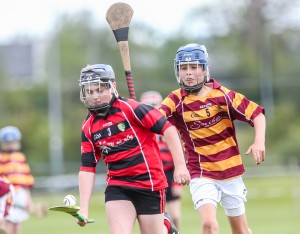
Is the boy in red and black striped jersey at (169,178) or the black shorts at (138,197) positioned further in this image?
the boy in red and black striped jersey at (169,178)

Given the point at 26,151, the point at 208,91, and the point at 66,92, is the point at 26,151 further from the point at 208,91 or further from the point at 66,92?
the point at 208,91

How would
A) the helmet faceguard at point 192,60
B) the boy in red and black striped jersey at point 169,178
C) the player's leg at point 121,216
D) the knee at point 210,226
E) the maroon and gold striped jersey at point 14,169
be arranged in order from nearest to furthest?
the player's leg at point 121,216, the knee at point 210,226, the helmet faceguard at point 192,60, the boy in red and black striped jersey at point 169,178, the maroon and gold striped jersey at point 14,169

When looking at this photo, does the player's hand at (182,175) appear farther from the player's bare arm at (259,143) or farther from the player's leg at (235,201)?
the player's leg at (235,201)

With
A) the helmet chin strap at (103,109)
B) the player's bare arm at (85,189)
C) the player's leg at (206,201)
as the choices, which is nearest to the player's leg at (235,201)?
the player's leg at (206,201)

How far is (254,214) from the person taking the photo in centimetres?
2178

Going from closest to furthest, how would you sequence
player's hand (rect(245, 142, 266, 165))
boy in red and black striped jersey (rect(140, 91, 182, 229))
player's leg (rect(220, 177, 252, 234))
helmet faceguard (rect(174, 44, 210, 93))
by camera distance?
player's hand (rect(245, 142, 266, 165))
helmet faceguard (rect(174, 44, 210, 93))
player's leg (rect(220, 177, 252, 234))
boy in red and black striped jersey (rect(140, 91, 182, 229))

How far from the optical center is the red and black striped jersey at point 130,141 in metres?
7.99

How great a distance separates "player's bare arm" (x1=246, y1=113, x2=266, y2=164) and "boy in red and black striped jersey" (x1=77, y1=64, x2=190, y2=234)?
0.90m

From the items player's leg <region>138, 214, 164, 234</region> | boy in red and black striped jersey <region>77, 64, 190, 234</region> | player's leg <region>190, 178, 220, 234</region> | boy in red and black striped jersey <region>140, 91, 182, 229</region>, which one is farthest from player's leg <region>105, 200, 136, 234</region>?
boy in red and black striped jersey <region>140, 91, 182, 229</region>

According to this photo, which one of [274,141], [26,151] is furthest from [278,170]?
[26,151]

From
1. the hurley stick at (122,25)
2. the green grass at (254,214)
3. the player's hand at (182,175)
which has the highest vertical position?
the hurley stick at (122,25)

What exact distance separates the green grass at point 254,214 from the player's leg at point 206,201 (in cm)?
639

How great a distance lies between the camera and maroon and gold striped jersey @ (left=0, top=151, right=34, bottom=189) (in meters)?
14.1

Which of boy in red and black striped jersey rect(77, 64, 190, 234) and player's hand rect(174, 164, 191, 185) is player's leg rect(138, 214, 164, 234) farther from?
player's hand rect(174, 164, 191, 185)
